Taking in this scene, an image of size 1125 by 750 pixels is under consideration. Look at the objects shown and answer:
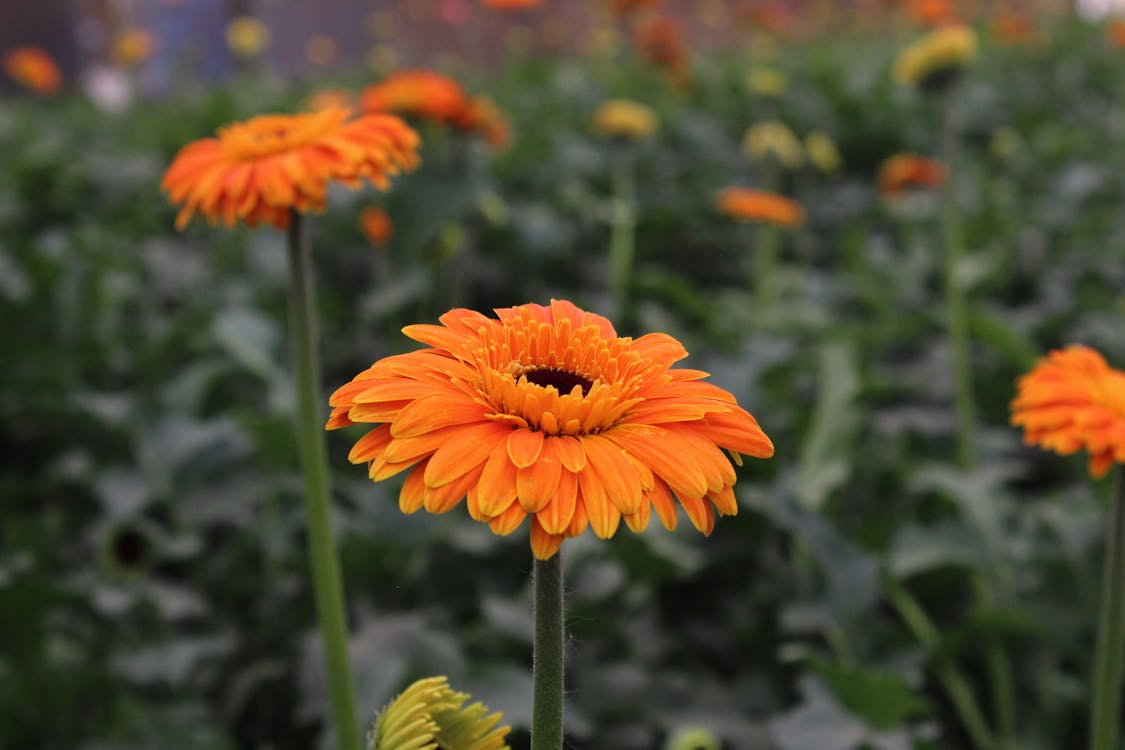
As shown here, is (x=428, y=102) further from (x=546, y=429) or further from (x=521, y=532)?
(x=546, y=429)

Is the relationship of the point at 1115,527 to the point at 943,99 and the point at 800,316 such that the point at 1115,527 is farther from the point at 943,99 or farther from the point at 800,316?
the point at 800,316

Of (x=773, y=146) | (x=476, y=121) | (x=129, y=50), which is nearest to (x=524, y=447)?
(x=476, y=121)

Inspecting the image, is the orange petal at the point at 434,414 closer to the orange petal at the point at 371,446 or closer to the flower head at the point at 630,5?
the orange petal at the point at 371,446

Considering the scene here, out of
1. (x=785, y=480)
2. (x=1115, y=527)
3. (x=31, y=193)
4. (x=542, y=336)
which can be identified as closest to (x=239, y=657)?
(x=785, y=480)

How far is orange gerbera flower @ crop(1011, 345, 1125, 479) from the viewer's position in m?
1.16

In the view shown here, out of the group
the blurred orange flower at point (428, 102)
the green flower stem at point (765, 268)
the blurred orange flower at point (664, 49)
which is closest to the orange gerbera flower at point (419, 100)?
the blurred orange flower at point (428, 102)

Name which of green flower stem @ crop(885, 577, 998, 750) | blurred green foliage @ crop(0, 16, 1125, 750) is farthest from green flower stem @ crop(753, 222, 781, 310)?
green flower stem @ crop(885, 577, 998, 750)

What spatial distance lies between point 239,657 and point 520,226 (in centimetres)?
164

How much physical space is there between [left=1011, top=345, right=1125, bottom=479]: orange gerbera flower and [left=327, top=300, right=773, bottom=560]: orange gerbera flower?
0.56 metres

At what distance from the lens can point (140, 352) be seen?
273cm

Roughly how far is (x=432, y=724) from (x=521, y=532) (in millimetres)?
1448

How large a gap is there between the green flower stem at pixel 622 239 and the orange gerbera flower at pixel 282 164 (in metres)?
1.66

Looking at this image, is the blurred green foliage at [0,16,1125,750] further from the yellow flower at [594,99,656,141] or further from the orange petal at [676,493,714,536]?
the orange petal at [676,493,714,536]

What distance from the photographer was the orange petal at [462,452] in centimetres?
71
